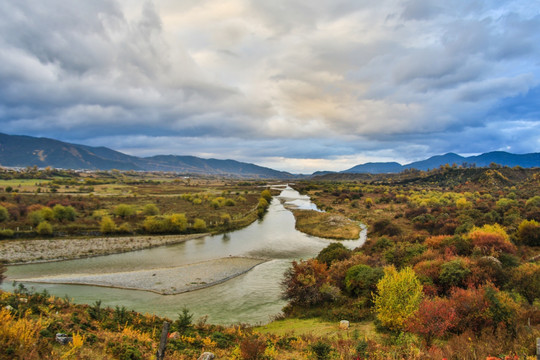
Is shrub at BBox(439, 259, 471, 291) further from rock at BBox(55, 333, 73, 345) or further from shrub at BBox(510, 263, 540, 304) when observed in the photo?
rock at BBox(55, 333, 73, 345)

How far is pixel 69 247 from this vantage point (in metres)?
39.4

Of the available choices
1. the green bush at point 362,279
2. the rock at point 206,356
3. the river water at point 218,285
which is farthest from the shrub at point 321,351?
the river water at point 218,285

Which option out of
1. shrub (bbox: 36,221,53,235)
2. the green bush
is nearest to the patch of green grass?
the green bush

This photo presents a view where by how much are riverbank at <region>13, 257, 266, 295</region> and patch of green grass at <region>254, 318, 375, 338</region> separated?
457 inches

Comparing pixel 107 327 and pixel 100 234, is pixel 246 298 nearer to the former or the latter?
pixel 107 327

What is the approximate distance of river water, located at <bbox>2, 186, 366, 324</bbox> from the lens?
22.7 metres

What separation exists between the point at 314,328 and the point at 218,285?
14.0 meters

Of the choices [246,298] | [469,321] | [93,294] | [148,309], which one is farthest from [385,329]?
[93,294]

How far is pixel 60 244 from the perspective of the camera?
40.2 meters

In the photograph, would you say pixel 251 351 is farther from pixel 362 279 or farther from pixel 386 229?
pixel 386 229

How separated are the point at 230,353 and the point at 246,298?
13672 mm

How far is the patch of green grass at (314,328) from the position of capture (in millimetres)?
15609

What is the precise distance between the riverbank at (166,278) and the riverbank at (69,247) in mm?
8267

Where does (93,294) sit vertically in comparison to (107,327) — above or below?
below
